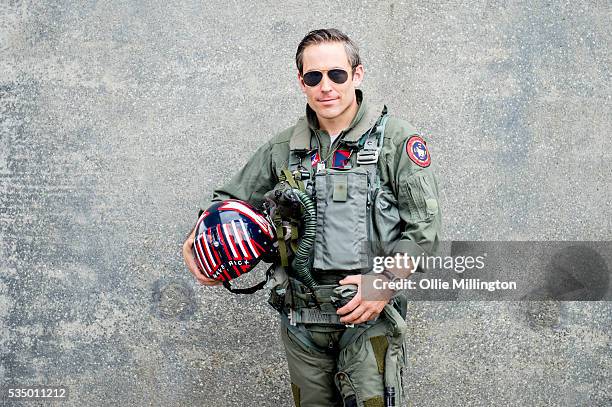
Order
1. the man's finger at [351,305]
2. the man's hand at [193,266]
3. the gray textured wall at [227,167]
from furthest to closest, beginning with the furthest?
the gray textured wall at [227,167] → the man's hand at [193,266] → the man's finger at [351,305]

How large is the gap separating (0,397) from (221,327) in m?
1.12

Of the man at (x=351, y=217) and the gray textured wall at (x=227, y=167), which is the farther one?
the gray textured wall at (x=227, y=167)

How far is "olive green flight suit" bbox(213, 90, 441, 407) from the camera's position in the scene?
7.84ft

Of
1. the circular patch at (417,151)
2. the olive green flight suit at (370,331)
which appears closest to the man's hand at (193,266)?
the olive green flight suit at (370,331)

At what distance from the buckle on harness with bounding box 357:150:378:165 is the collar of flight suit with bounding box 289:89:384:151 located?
0.17ft

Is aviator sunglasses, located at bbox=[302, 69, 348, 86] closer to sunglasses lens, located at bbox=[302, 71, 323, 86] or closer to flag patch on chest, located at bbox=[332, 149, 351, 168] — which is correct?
sunglasses lens, located at bbox=[302, 71, 323, 86]

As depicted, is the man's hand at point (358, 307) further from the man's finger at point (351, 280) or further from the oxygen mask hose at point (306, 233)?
the oxygen mask hose at point (306, 233)

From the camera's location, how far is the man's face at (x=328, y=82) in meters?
2.46

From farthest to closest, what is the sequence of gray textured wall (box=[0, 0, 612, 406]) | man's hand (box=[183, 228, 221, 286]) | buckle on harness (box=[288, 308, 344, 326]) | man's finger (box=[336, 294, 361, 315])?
gray textured wall (box=[0, 0, 612, 406]) < man's hand (box=[183, 228, 221, 286]) < buckle on harness (box=[288, 308, 344, 326]) < man's finger (box=[336, 294, 361, 315])

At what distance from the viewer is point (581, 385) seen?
3.44 metres

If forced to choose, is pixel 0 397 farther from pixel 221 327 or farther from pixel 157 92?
pixel 157 92

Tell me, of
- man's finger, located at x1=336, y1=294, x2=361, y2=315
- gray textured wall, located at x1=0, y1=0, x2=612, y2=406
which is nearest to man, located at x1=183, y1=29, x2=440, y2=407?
man's finger, located at x1=336, y1=294, x2=361, y2=315

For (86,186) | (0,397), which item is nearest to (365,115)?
(86,186)

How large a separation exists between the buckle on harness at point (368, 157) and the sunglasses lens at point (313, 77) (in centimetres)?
28
